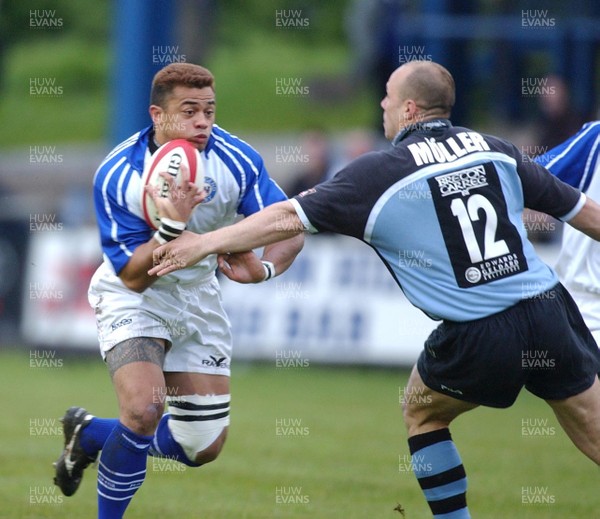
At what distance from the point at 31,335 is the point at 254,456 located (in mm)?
6624

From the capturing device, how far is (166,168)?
5.55 meters

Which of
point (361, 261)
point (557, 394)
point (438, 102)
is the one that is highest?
point (438, 102)

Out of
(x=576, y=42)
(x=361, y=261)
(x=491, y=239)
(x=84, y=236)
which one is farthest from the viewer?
(x=576, y=42)

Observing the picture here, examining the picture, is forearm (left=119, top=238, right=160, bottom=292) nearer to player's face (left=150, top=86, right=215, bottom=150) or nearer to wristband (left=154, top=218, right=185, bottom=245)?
wristband (left=154, top=218, right=185, bottom=245)

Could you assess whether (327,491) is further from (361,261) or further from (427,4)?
(427,4)

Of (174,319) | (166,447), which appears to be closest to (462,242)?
(174,319)

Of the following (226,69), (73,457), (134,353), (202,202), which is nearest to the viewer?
(134,353)

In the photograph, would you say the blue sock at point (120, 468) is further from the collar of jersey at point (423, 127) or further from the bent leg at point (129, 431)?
the collar of jersey at point (423, 127)

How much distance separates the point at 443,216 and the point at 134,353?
1679 millimetres

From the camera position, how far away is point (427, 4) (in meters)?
19.4

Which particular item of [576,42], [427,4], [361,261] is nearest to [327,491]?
[361,261]

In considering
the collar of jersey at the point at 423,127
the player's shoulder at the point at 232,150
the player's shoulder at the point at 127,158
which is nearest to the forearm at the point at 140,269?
the player's shoulder at the point at 127,158

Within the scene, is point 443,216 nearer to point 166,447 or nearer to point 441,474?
point 441,474

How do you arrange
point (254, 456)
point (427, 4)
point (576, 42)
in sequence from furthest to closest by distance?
1. point (427, 4)
2. point (576, 42)
3. point (254, 456)
